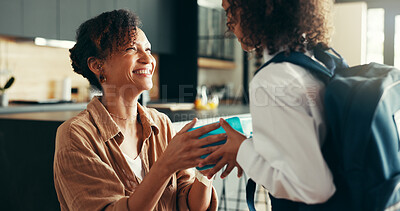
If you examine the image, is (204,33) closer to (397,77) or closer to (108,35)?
(108,35)

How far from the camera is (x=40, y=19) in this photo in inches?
164

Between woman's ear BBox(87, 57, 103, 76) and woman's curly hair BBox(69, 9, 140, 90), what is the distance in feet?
0.04

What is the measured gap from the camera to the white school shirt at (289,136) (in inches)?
29.1

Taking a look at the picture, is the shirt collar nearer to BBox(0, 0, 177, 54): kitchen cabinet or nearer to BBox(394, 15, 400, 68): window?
BBox(0, 0, 177, 54): kitchen cabinet

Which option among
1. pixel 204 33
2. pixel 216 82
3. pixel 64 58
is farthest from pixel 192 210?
pixel 216 82

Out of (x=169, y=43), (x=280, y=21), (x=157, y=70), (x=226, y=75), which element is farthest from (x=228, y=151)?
(x=226, y=75)

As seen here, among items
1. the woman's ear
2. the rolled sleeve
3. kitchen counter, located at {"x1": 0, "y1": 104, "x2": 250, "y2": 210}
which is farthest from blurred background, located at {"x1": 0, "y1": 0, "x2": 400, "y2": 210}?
the rolled sleeve

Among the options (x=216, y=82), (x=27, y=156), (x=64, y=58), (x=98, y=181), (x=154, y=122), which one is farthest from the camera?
(x=216, y=82)

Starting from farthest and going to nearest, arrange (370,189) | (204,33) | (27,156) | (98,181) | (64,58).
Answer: (204,33) < (64,58) < (27,156) < (98,181) < (370,189)

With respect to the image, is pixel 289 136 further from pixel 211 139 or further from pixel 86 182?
pixel 86 182

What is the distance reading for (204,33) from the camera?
656 centimetres

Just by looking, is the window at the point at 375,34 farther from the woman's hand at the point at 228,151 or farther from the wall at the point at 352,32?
the woman's hand at the point at 228,151

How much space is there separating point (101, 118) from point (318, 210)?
0.75m

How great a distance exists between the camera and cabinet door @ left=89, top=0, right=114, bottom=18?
479cm
